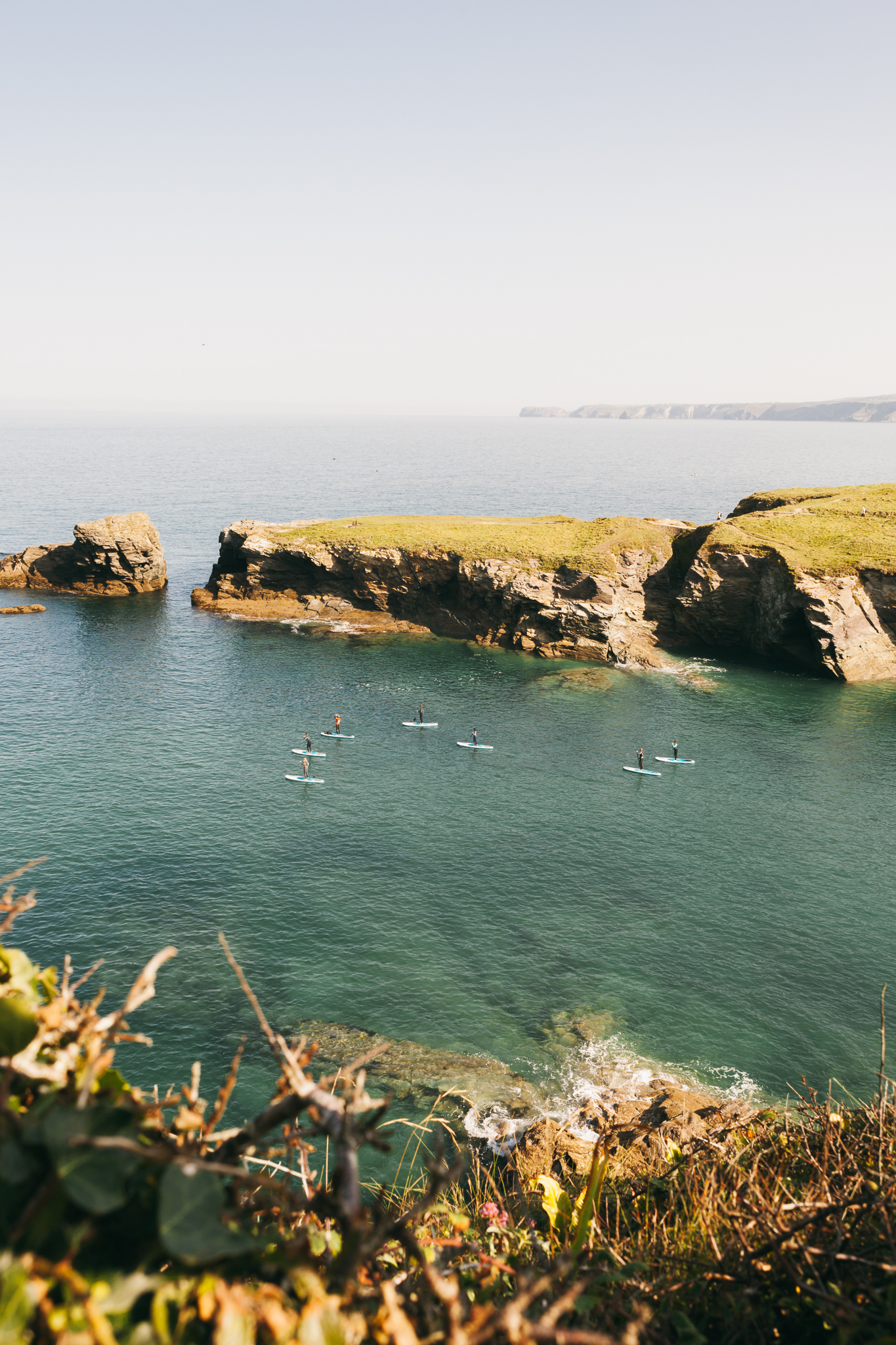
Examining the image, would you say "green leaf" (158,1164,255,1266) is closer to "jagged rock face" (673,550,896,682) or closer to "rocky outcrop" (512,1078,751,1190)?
"rocky outcrop" (512,1078,751,1190)

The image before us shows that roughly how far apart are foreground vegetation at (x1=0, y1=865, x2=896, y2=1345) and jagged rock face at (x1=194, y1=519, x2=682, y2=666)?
74316 mm

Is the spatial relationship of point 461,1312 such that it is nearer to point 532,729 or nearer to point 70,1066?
point 70,1066

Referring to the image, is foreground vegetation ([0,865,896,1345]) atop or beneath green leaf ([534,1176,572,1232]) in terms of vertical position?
atop

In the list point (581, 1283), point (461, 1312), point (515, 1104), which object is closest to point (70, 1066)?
point (461, 1312)

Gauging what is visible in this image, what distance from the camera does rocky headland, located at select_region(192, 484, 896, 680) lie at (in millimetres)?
75500

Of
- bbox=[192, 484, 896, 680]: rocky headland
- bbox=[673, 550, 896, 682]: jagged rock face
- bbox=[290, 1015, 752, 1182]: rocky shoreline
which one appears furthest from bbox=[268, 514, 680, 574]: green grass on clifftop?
bbox=[290, 1015, 752, 1182]: rocky shoreline

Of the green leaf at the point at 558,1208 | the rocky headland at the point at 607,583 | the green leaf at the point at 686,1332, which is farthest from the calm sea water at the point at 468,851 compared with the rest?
the green leaf at the point at 686,1332

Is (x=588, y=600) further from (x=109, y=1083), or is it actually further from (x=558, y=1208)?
(x=109, y=1083)

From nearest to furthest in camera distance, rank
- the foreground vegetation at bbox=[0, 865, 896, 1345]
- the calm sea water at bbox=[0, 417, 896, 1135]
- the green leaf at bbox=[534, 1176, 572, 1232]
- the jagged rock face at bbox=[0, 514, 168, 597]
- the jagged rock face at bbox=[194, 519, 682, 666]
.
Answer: the foreground vegetation at bbox=[0, 865, 896, 1345], the green leaf at bbox=[534, 1176, 572, 1232], the calm sea water at bbox=[0, 417, 896, 1135], the jagged rock face at bbox=[194, 519, 682, 666], the jagged rock face at bbox=[0, 514, 168, 597]

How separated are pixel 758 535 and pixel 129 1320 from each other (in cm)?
9053

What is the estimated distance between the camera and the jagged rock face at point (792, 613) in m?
73.2

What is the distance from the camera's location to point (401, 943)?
121 ft

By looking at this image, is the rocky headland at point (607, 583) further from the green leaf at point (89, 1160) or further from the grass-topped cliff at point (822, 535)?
the green leaf at point (89, 1160)

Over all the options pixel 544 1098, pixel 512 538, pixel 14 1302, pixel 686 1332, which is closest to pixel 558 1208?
pixel 686 1332
